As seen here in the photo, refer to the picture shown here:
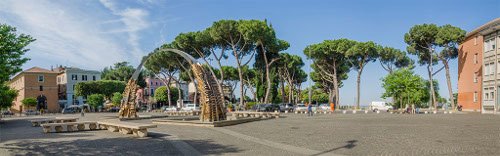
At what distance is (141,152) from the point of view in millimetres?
11414

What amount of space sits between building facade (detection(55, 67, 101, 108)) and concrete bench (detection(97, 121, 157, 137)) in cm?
7349

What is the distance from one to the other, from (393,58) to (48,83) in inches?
2474

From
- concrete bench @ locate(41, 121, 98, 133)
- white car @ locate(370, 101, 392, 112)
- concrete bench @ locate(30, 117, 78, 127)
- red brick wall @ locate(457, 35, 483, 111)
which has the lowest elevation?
white car @ locate(370, 101, 392, 112)

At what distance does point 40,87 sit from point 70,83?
1051cm

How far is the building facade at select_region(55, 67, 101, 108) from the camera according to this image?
86.8 m

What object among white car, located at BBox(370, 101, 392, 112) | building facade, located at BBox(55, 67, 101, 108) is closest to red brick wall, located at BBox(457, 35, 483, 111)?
white car, located at BBox(370, 101, 392, 112)

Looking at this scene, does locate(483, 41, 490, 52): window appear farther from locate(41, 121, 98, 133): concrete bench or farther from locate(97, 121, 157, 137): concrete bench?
locate(41, 121, 98, 133): concrete bench

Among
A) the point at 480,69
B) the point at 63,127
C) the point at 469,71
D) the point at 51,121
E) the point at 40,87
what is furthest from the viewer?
the point at 40,87

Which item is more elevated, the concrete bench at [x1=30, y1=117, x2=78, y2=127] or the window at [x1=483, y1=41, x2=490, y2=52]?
the window at [x1=483, y1=41, x2=490, y2=52]

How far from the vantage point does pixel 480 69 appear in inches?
1809

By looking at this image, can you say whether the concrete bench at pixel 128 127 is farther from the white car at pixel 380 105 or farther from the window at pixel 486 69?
the white car at pixel 380 105

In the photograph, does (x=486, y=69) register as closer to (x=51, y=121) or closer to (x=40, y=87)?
(x=51, y=121)

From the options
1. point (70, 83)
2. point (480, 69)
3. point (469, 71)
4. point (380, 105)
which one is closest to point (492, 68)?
point (480, 69)

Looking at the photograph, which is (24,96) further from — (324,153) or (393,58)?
(324,153)
